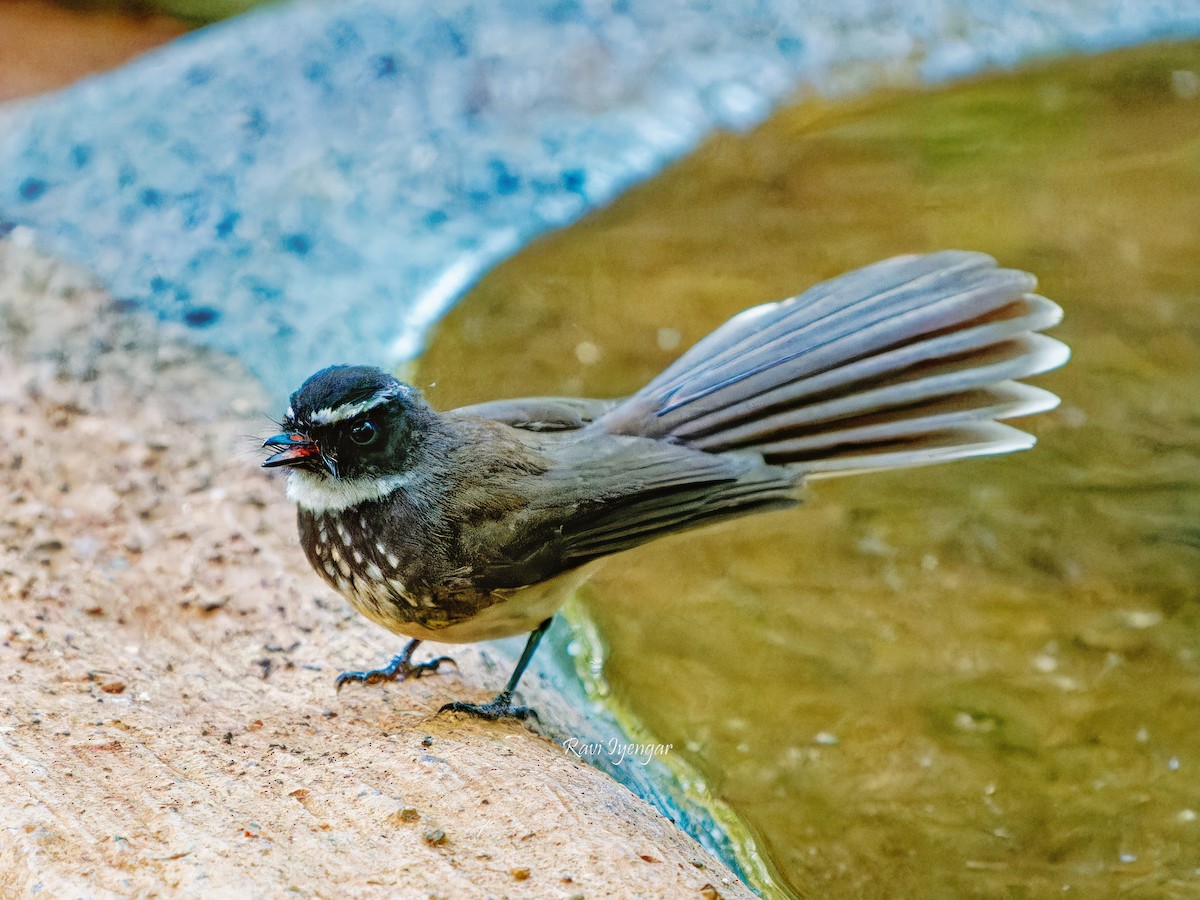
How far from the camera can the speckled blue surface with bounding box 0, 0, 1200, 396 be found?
479 cm

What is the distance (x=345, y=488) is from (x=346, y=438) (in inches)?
5.0

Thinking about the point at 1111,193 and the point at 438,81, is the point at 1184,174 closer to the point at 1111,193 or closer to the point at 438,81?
the point at 1111,193

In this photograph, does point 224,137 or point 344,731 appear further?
point 224,137

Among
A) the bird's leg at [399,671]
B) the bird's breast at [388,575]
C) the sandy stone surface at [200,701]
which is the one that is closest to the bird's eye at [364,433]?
the bird's breast at [388,575]

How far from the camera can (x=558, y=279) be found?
546 cm

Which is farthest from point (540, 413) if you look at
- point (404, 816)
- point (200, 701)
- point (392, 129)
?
point (392, 129)

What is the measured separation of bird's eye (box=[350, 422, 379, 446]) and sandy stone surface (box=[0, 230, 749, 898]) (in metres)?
0.64

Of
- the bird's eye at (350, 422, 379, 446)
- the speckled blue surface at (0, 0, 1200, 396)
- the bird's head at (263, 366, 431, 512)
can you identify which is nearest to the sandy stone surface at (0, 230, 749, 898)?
the speckled blue surface at (0, 0, 1200, 396)

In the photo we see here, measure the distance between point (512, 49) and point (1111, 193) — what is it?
2.84 metres

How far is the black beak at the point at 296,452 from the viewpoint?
9.79ft

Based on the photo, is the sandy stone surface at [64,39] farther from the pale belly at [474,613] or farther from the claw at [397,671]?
→ the pale belly at [474,613]

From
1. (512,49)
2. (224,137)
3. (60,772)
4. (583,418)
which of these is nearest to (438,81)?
(512,49)

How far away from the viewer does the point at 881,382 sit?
128 inches

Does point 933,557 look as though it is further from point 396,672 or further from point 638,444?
point 396,672
